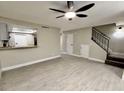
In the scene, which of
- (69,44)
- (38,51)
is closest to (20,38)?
(38,51)

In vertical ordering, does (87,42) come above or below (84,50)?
above

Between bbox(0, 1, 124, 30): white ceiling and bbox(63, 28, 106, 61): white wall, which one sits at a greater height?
A: bbox(0, 1, 124, 30): white ceiling

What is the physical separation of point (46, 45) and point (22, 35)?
1.55 metres

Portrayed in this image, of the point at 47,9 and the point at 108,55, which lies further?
the point at 108,55

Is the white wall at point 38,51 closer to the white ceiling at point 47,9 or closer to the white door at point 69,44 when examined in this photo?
the white ceiling at point 47,9

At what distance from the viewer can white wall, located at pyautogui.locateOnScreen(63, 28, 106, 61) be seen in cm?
456

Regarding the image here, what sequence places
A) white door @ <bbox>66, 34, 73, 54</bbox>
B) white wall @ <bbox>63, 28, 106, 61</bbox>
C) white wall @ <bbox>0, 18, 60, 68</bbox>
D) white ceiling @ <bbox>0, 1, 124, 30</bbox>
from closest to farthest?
white ceiling @ <bbox>0, 1, 124, 30</bbox>
white wall @ <bbox>0, 18, 60, 68</bbox>
white wall @ <bbox>63, 28, 106, 61</bbox>
white door @ <bbox>66, 34, 73, 54</bbox>

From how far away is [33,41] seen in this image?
4.11 m

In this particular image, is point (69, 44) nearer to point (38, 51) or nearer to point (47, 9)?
point (38, 51)

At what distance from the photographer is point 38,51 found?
438 centimetres

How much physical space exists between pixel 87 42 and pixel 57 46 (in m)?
2.27

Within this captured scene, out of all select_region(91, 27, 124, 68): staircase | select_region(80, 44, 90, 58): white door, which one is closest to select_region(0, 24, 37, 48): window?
select_region(80, 44, 90, 58): white door

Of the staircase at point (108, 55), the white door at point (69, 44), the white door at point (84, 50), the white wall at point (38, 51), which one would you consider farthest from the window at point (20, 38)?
the staircase at point (108, 55)

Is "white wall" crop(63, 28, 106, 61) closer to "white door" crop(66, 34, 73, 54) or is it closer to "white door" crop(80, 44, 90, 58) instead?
"white door" crop(80, 44, 90, 58)
